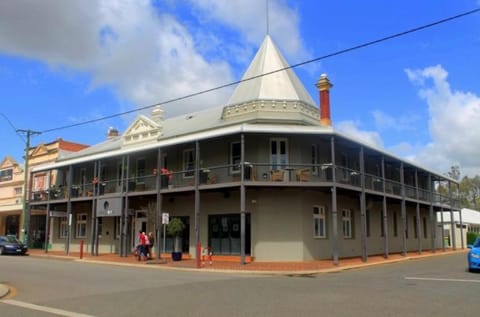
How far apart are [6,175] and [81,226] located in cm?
1795

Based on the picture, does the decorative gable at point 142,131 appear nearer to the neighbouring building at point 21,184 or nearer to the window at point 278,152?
the neighbouring building at point 21,184

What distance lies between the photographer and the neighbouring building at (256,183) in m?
24.9

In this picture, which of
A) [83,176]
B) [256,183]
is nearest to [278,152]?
[256,183]

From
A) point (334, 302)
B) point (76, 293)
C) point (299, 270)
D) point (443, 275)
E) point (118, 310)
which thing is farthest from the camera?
point (299, 270)

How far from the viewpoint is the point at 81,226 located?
119 feet

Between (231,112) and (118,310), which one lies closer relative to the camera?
(118,310)

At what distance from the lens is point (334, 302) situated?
36.2 ft

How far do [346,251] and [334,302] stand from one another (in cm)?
1793

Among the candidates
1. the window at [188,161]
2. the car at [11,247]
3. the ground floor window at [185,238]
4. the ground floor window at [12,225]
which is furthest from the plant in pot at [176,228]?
the ground floor window at [12,225]

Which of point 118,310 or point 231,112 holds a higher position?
point 231,112

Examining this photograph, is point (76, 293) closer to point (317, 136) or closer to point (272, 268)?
point (272, 268)

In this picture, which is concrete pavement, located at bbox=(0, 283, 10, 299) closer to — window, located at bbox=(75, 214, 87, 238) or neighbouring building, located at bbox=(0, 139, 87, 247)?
window, located at bbox=(75, 214, 87, 238)

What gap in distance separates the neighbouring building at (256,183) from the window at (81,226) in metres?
0.66

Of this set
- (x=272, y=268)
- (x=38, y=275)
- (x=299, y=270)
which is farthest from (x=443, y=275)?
(x=38, y=275)
